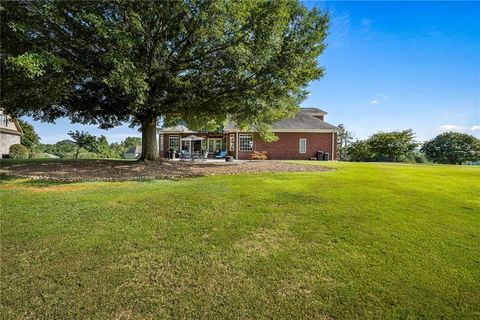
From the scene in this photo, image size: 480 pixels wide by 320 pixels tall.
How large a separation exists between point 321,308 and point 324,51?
13.6m

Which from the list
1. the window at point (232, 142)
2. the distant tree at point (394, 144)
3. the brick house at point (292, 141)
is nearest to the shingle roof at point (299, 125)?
the brick house at point (292, 141)

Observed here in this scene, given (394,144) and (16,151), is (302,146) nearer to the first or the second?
(394,144)

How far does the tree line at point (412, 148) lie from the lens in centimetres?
3250

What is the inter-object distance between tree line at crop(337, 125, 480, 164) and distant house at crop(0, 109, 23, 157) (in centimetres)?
3534

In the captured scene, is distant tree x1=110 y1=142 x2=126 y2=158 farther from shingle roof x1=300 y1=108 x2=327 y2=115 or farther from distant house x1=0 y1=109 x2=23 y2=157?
shingle roof x1=300 y1=108 x2=327 y2=115

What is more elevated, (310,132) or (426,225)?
(310,132)

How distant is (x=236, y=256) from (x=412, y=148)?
117 feet

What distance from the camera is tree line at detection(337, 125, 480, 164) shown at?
3250 cm

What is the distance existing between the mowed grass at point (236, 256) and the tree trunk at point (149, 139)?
817cm

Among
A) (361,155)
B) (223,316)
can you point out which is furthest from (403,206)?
(361,155)

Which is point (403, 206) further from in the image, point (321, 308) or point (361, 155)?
point (361, 155)

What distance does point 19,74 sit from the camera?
30.0 ft

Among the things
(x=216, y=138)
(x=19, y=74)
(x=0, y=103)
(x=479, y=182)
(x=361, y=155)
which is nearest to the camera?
(x=19, y=74)

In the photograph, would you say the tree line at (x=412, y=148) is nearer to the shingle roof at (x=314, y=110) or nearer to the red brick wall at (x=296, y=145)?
the shingle roof at (x=314, y=110)
